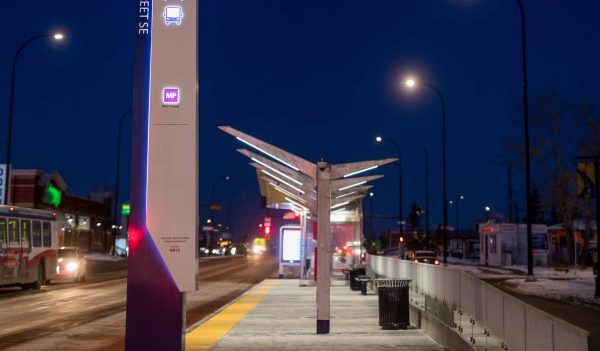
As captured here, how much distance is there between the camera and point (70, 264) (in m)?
36.8

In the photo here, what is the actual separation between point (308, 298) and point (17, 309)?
8.54 meters

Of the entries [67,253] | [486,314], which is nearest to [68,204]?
[67,253]

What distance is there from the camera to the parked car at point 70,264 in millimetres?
36219

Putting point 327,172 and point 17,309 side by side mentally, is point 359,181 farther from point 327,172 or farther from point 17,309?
point 17,309

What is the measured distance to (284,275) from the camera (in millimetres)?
41406

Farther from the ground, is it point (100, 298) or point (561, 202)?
point (561, 202)

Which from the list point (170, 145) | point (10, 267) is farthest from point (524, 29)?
point (170, 145)

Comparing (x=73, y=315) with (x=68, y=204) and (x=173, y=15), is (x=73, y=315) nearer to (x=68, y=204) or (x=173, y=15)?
(x=173, y=15)

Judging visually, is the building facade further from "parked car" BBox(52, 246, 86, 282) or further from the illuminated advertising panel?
the illuminated advertising panel

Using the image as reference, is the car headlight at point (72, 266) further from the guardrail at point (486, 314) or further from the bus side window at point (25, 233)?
the guardrail at point (486, 314)

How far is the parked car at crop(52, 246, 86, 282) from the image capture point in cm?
3622

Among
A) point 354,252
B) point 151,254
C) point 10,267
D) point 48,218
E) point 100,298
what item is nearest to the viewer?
point 151,254

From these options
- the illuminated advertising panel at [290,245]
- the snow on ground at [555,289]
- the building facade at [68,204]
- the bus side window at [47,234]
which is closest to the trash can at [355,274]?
the snow on ground at [555,289]

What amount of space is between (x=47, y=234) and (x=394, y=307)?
68.5 ft
